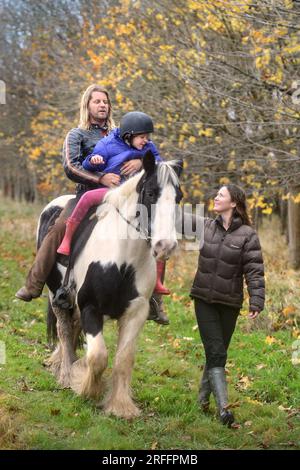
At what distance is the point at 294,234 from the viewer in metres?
13.9

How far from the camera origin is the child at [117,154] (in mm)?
5512

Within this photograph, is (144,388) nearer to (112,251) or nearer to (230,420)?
(230,420)

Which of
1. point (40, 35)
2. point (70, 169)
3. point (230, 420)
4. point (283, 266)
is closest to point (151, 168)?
point (70, 169)

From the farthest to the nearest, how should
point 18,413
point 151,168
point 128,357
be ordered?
1. point 128,357
2. point 18,413
3. point 151,168

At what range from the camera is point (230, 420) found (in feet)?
18.1

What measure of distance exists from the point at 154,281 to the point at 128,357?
714 millimetres

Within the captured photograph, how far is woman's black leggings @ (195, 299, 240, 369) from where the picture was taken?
5.72 meters

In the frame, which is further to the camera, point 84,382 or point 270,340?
point 270,340

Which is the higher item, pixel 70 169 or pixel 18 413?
pixel 70 169

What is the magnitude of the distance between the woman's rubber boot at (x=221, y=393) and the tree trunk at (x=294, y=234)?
831cm

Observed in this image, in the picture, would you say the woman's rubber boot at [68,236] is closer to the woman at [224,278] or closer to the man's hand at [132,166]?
the man's hand at [132,166]

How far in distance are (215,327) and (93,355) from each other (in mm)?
1139

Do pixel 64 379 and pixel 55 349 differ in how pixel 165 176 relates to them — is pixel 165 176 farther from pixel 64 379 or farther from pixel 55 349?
pixel 55 349

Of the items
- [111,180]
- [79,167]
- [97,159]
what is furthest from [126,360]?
[79,167]
